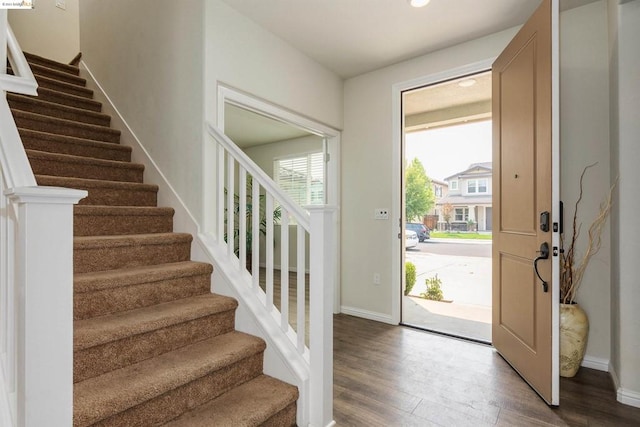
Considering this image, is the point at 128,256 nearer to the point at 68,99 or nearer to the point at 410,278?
the point at 68,99

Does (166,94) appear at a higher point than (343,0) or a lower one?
lower

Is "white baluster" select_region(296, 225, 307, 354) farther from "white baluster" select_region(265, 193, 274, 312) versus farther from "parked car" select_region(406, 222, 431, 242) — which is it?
"parked car" select_region(406, 222, 431, 242)

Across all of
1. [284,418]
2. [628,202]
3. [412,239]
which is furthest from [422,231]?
[284,418]

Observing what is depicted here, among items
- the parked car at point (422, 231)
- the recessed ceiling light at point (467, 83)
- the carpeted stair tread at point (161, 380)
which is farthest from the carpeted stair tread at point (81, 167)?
the parked car at point (422, 231)

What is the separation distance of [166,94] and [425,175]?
13.9 ft

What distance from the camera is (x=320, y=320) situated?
5.49 ft

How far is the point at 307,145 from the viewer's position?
19.5 ft

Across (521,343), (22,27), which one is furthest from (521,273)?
(22,27)

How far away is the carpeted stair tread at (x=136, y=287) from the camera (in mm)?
1623

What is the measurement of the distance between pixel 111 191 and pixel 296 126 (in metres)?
1.67

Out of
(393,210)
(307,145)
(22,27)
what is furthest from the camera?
(307,145)

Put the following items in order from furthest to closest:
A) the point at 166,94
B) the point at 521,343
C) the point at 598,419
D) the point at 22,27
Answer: the point at 22,27 → the point at 166,94 → the point at 521,343 → the point at 598,419

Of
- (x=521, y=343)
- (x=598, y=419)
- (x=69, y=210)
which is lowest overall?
(x=598, y=419)

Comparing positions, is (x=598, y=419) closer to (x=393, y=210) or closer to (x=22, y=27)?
(x=393, y=210)
